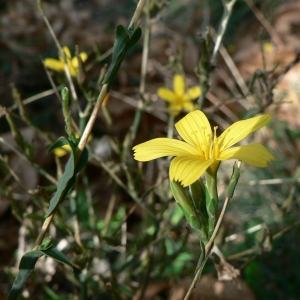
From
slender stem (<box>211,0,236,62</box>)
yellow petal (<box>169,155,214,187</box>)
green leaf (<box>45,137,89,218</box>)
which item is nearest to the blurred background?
slender stem (<box>211,0,236,62</box>)

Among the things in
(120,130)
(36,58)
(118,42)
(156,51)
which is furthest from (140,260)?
(156,51)

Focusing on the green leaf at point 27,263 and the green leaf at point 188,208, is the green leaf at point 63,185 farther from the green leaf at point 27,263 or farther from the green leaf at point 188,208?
the green leaf at point 188,208

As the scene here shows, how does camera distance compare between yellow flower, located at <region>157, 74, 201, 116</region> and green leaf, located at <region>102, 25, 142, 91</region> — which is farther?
yellow flower, located at <region>157, 74, 201, 116</region>

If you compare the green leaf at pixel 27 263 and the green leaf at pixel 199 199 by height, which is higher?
the green leaf at pixel 199 199

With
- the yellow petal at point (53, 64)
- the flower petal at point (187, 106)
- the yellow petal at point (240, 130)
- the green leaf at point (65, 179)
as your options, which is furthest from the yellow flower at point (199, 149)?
the yellow petal at point (53, 64)

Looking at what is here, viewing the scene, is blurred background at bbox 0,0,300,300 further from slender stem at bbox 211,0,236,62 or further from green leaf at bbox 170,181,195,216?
green leaf at bbox 170,181,195,216

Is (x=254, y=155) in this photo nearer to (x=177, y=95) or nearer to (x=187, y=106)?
(x=187, y=106)

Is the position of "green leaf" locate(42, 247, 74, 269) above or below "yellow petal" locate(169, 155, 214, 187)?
below

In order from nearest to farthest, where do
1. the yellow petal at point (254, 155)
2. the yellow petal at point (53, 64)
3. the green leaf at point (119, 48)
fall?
the yellow petal at point (254, 155), the green leaf at point (119, 48), the yellow petal at point (53, 64)
